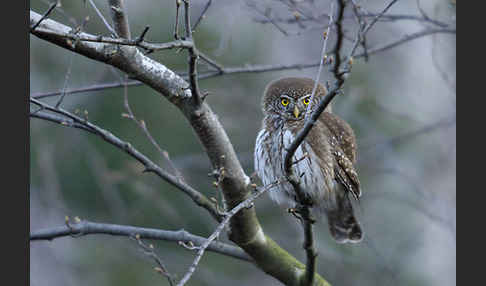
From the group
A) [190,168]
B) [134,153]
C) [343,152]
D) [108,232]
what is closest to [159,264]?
[134,153]

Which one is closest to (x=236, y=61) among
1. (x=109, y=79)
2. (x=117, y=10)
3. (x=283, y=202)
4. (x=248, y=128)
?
(x=248, y=128)

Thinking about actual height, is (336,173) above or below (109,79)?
below

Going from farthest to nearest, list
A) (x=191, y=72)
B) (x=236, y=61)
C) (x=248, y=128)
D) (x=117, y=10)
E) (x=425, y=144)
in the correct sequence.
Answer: (x=425, y=144)
(x=236, y=61)
(x=248, y=128)
(x=117, y=10)
(x=191, y=72)

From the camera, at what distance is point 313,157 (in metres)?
4.37

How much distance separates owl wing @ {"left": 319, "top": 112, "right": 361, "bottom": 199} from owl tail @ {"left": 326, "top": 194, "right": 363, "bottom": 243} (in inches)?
15.4

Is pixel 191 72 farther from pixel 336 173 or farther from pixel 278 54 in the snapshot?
pixel 278 54

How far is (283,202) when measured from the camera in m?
4.58

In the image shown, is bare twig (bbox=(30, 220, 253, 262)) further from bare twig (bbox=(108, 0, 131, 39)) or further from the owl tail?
the owl tail

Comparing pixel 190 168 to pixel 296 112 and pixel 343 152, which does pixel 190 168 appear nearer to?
pixel 296 112

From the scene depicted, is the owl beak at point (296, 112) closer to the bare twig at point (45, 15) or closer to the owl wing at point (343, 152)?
the owl wing at point (343, 152)

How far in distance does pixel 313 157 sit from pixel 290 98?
65cm

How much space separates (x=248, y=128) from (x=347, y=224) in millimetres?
3150

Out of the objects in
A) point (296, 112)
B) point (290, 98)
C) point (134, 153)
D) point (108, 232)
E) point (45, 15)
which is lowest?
point (108, 232)

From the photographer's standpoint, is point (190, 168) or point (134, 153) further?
point (190, 168)
